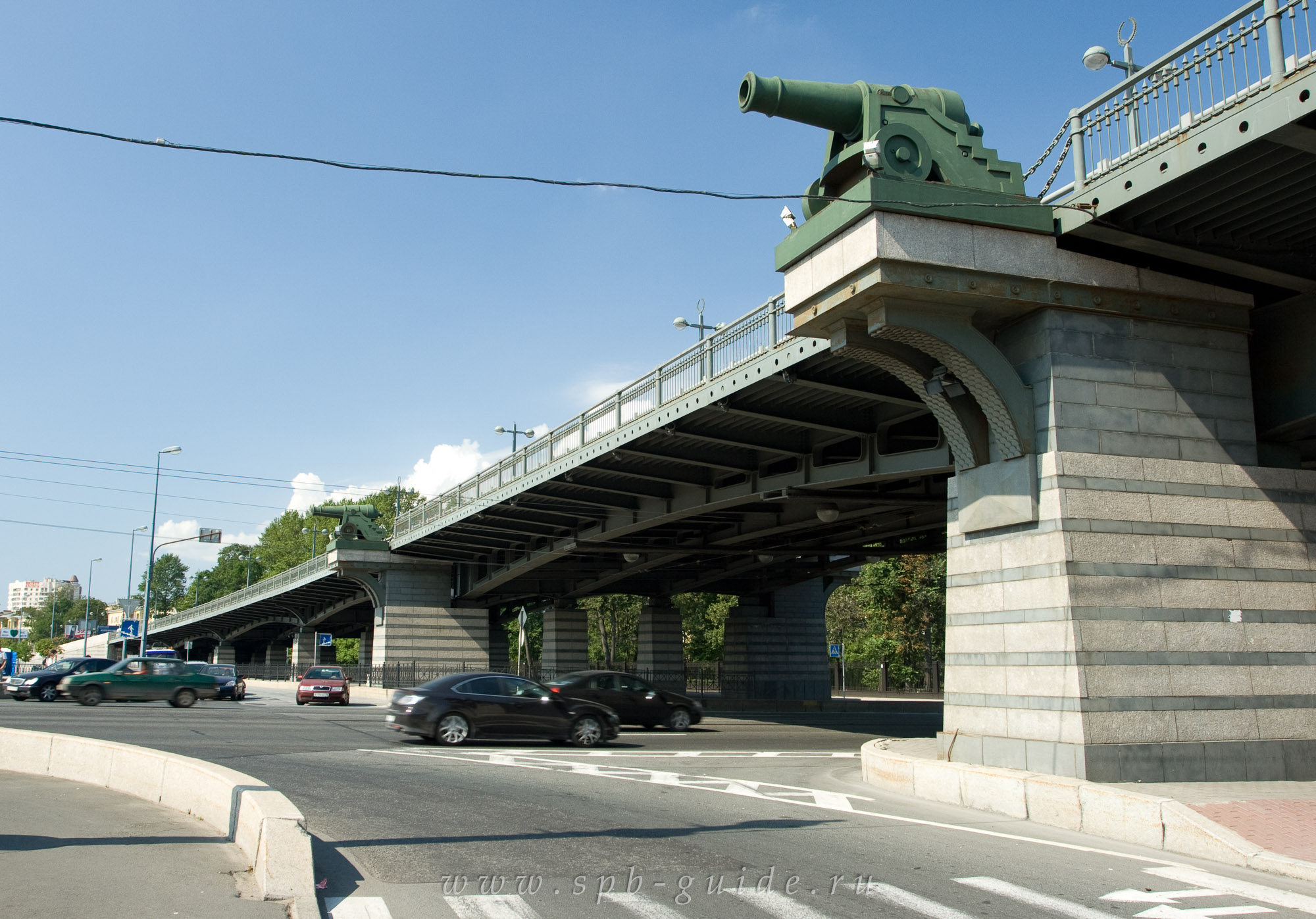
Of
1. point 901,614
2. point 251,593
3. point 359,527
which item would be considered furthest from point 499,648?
point 901,614

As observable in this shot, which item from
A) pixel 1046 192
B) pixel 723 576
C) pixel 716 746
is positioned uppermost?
pixel 1046 192

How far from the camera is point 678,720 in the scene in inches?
1120

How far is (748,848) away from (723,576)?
37.2m

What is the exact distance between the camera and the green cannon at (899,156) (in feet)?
42.6

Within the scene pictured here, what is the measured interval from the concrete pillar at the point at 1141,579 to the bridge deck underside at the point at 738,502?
5.06 m

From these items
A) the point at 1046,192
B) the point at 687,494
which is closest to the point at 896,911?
the point at 1046,192

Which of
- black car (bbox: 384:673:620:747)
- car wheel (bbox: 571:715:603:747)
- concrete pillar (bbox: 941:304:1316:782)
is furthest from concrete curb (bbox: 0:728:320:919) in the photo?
car wheel (bbox: 571:715:603:747)

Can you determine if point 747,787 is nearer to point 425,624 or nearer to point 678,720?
point 678,720

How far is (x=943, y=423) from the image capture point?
14602 millimetres

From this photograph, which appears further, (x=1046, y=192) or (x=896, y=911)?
(x=1046, y=192)

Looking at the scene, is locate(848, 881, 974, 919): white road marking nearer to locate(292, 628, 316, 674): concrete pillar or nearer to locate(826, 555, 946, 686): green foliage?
locate(826, 555, 946, 686): green foliage

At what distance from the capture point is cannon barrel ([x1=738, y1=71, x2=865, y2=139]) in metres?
13.3

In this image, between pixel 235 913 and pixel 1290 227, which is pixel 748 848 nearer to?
pixel 235 913

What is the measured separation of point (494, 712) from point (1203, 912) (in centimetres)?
1504
